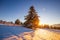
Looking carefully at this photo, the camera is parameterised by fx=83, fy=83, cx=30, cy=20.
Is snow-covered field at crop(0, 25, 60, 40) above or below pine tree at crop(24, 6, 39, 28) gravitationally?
below

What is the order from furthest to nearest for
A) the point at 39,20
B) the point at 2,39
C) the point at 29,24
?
the point at 39,20 < the point at 29,24 < the point at 2,39

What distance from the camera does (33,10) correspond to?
1354cm

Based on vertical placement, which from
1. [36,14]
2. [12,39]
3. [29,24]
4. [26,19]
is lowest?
[12,39]

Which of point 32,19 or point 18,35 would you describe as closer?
point 18,35

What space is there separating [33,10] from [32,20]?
68.3 inches

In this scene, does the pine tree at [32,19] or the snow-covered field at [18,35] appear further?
the pine tree at [32,19]

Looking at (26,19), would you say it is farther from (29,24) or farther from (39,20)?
(39,20)

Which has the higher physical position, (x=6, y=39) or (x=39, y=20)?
(x=39, y=20)

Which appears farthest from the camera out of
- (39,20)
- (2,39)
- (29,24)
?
(39,20)

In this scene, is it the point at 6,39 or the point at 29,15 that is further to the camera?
the point at 29,15

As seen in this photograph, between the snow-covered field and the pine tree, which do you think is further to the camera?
the pine tree

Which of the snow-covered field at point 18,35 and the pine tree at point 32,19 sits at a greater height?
the pine tree at point 32,19

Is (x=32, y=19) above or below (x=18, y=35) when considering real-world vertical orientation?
above

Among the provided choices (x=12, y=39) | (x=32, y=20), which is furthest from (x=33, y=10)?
(x=12, y=39)
